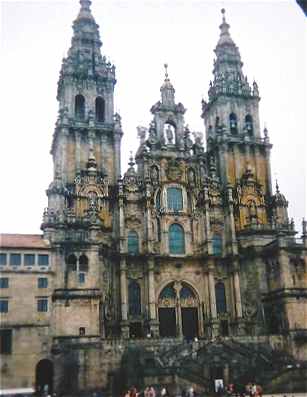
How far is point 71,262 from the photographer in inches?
1821

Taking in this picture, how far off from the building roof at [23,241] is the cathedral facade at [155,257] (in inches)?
7.4

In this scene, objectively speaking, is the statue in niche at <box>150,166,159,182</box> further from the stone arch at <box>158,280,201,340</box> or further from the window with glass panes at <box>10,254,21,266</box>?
the window with glass panes at <box>10,254,21,266</box>

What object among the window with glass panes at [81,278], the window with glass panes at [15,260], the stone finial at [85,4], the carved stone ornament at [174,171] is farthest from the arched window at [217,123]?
the window with glass panes at [15,260]

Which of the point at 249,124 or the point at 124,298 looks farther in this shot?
the point at 249,124

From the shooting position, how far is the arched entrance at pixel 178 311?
52000mm

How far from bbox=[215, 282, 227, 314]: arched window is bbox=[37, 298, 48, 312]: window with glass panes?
18.4 m

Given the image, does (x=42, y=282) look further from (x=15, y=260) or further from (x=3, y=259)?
(x=3, y=259)

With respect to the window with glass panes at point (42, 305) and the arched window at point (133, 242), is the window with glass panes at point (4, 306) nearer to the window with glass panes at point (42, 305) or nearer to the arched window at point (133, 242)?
the window with glass panes at point (42, 305)

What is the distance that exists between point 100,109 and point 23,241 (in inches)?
769

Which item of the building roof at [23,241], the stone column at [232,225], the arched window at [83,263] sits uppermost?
the stone column at [232,225]

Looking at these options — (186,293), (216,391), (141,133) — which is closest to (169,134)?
(141,133)

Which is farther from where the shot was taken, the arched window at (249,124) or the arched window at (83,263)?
the arched window at (249,124)

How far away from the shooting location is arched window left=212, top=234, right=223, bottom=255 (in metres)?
55.6

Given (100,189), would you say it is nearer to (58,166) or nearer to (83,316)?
(58,166)
